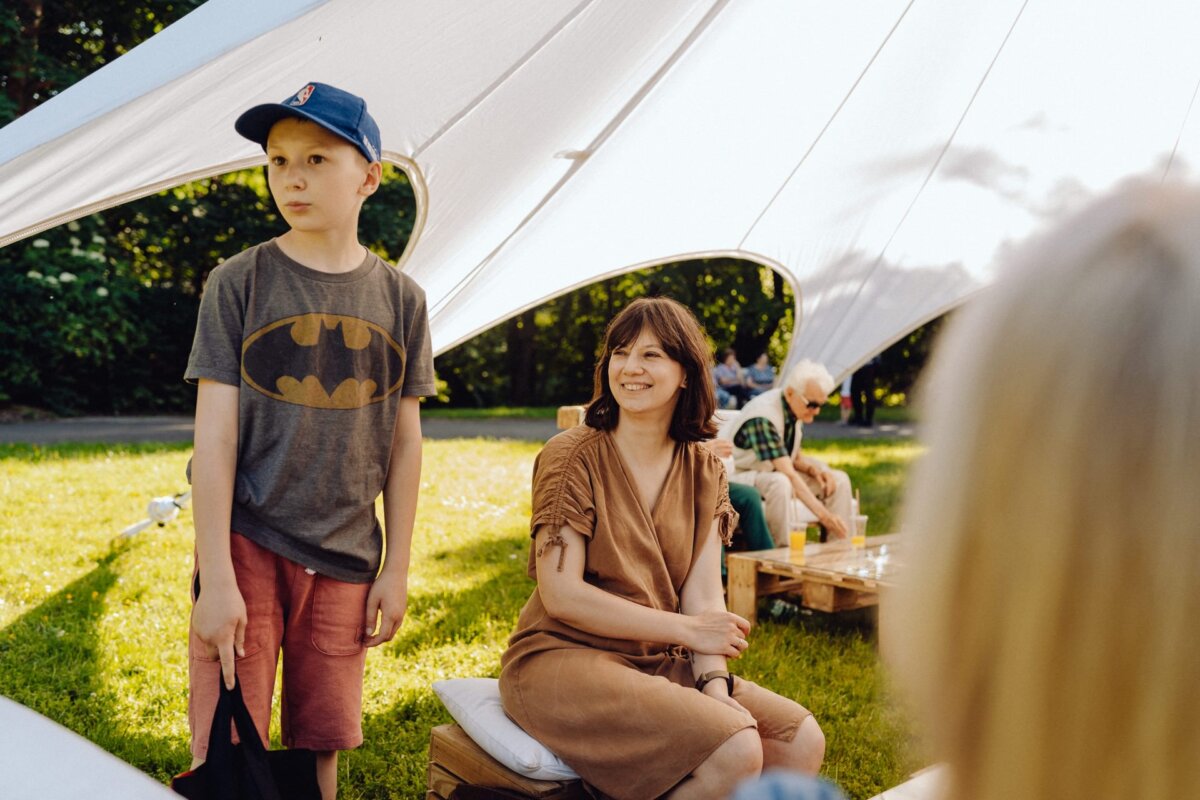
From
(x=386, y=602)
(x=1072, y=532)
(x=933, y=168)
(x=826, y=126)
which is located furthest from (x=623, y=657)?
(x=933, y=168)

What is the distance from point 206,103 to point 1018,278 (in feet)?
8.49

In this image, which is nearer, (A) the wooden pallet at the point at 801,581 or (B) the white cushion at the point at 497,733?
(B) the white cushion at the point at 497,733

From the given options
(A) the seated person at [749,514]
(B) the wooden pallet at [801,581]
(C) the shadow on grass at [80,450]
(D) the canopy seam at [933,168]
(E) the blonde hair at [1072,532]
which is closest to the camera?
(E) the blonde hair at [1072,532]

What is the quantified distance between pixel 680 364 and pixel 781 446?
351 centimetres

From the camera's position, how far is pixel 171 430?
1367cm

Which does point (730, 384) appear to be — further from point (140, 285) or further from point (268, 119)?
point (268, 119)

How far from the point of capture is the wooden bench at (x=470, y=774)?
2404 mm

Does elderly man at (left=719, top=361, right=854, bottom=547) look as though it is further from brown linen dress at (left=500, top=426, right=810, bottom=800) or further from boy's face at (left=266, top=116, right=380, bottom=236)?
boy's face at (left=266, top=116, right=380, bottom=236)

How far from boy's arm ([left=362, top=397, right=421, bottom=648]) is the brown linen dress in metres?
0.32

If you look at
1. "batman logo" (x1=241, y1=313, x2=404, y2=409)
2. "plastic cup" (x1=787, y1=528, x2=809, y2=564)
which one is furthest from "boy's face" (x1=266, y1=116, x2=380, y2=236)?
"plastic cup" (x1=787, y1=528, x2=809, y2=564)

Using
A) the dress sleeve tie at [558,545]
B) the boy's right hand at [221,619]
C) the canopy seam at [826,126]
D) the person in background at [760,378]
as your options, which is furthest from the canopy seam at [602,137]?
the person in background at [760,378]

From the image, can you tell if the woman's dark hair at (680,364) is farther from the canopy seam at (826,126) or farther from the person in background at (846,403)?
the person in background at (846,403)

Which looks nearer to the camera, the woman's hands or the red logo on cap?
the red logo on cap

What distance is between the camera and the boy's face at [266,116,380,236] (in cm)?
228
